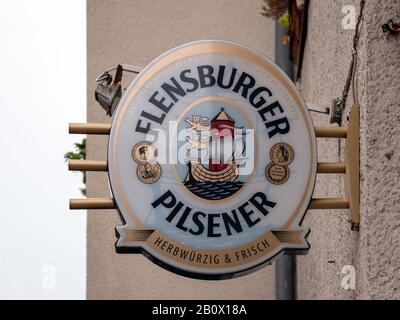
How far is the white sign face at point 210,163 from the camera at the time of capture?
3307 millimetres

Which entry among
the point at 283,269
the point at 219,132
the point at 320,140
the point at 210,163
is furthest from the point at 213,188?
the point at 283,269

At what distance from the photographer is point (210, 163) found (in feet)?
11.1

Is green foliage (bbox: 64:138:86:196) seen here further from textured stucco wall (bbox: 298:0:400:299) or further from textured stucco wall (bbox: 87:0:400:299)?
textured stucco wall (bbox: 298:0:400:299)

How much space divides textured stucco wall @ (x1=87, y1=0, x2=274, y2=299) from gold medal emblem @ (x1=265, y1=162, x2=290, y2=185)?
5.86 meters

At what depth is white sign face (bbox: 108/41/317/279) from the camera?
3.31 metres

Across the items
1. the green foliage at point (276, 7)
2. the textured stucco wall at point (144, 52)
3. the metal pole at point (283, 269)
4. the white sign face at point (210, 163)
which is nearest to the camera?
the white sign face at point (210, 163)

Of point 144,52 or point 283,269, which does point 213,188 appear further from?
point 144,52

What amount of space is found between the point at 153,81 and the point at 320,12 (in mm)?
2606

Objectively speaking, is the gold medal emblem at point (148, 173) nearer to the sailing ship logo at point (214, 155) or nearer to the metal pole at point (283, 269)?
the sailing ship logo at point (214, 155)

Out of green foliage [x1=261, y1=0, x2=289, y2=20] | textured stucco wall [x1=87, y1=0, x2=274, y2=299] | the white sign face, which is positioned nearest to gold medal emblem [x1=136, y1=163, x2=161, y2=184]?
the white sign face

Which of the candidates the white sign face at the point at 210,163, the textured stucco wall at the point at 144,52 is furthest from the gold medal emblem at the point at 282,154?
the textured stucco wall at the point at 144,52
